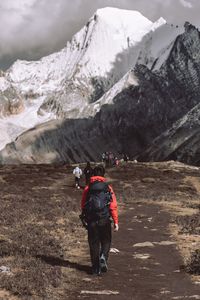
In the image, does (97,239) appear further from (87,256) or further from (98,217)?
(87,256)

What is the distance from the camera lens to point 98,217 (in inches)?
604

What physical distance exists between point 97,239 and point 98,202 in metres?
1.02

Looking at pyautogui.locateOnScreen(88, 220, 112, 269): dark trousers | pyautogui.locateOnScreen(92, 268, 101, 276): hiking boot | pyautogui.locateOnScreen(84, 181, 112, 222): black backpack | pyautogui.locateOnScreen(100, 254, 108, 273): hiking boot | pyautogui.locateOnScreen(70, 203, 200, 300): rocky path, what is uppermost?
pyautogui.locateOnScreen(84, 181, 112, 222): black backpack

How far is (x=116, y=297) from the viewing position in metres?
12.7

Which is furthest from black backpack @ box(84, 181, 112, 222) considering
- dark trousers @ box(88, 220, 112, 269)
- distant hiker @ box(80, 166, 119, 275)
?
dark trousers @ box(88, 220, 112, 269)

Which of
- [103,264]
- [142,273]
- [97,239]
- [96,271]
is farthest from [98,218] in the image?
[142,273]

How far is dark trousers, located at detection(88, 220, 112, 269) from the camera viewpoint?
15.4 metres

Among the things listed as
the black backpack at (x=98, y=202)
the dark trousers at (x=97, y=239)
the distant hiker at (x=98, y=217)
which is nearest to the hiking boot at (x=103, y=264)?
the distant hiker at (x=98, y=217)

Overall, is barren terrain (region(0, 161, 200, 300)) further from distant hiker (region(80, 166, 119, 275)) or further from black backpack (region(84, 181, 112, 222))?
black backpack (region(84, 181, 112, 222))

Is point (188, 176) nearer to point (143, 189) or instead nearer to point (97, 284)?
point (143, 189)

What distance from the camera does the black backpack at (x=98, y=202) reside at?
15344 mm

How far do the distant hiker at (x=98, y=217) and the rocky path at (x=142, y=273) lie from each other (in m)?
0.51

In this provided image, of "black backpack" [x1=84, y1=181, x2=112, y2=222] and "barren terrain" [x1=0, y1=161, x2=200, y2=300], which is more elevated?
"black backpack" [x1=84, y1=181, x2=112, y2=222]

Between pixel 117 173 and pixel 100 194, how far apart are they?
63.5m
